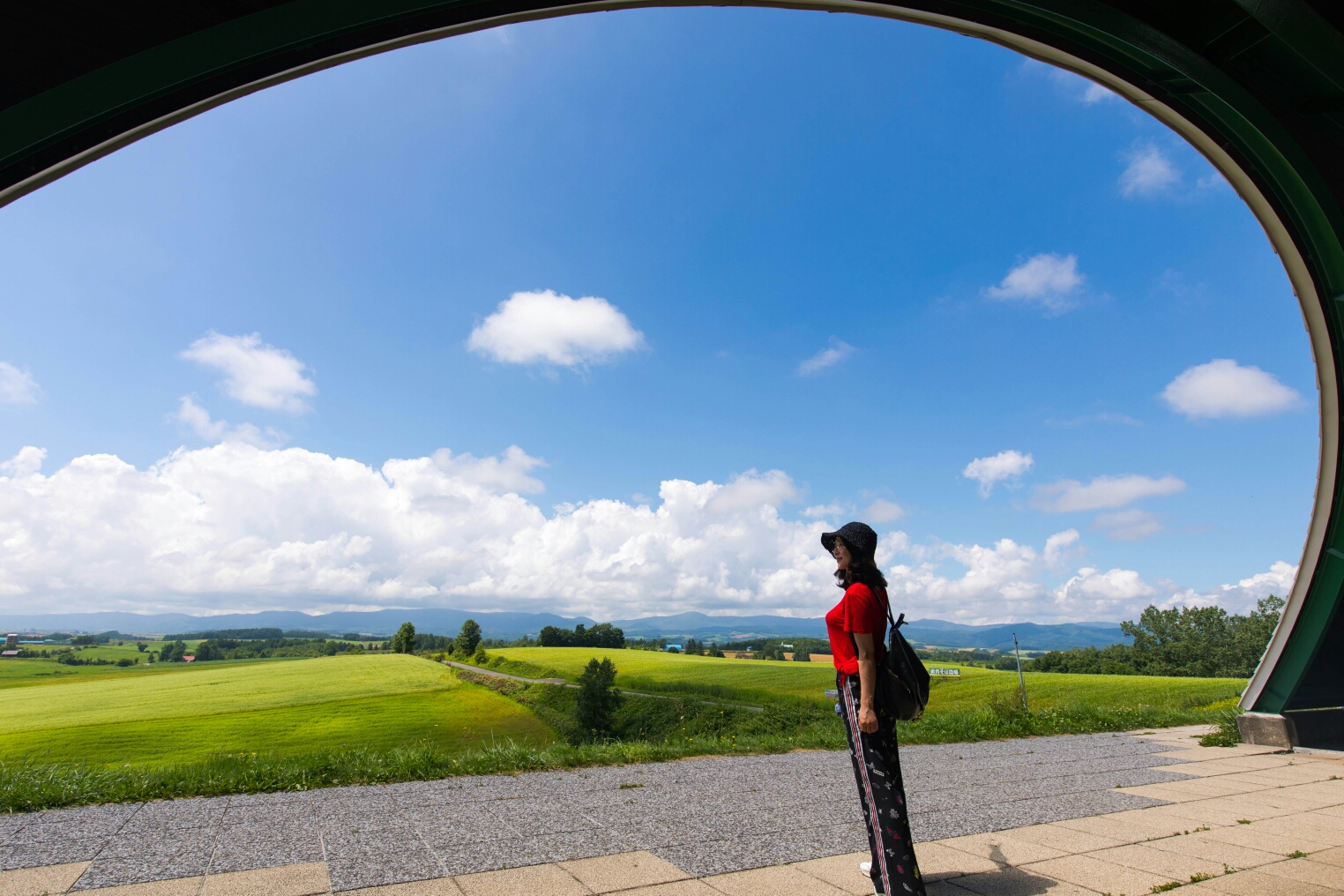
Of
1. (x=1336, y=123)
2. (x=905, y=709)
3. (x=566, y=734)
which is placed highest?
(x=1336, y=123)

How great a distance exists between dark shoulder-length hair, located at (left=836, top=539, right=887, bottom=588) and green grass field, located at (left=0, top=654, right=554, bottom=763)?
27653 mm

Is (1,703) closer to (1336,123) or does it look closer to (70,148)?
(70,148)

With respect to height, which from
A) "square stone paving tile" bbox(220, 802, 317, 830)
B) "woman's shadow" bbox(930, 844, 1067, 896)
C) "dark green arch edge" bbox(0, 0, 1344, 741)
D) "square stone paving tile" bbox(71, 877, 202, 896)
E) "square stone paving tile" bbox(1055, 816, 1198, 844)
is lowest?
"square stone paving tile" bbox(220, 802, 317, 830)

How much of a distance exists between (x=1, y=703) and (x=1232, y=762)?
6184 cm

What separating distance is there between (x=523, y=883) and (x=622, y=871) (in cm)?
57

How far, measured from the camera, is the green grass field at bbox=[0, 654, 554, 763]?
33625 millimetres

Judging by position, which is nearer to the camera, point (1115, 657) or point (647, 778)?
point (647, 778)

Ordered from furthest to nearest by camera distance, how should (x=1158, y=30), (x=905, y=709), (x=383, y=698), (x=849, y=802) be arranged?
(x=383, y=698), (x=849, y=802), (x=1158, y=30), (x=905, y=709)

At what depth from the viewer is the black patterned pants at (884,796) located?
10.2ft

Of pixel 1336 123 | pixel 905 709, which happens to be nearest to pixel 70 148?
pixel 905 709

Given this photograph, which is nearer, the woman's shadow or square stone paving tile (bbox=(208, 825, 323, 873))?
the woman's shadow

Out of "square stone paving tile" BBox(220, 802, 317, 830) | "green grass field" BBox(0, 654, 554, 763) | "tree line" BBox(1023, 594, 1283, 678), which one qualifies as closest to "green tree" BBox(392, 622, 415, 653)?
"green grass field" BBox(0, 654, 554, 763)

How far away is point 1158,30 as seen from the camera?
385cm

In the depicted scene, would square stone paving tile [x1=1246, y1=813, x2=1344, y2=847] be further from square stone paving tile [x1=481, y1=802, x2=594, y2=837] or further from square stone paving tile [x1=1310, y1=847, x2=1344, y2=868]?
square stone paving tile [x1=481, y1=802, x2=594, y2=837]
